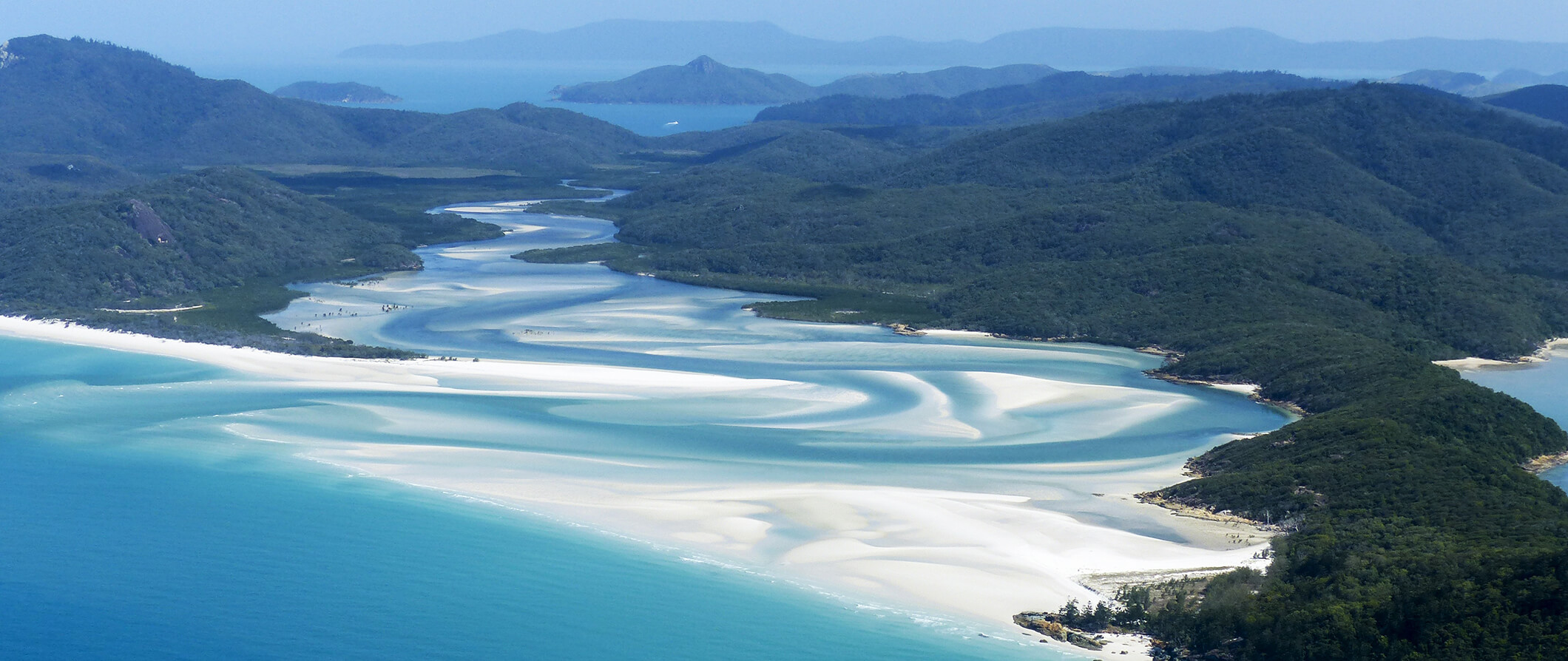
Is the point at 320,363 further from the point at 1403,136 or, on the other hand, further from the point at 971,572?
the point at 1403,136

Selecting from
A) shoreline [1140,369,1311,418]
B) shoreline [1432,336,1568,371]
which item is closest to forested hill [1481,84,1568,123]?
shoreline [1432,336,1568,371]

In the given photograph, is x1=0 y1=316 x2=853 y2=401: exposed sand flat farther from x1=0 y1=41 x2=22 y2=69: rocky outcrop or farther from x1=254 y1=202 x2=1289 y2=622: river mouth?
x1=0 y1=41 x2=22 y2=69: rocky outcrop

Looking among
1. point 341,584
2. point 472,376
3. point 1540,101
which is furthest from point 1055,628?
point 1540,101

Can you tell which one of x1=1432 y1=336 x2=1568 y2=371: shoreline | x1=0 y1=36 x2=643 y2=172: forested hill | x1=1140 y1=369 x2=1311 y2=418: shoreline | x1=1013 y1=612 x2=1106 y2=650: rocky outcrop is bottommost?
x1=1013 y1=612 x2=1106 y2=650: rocky outcrop

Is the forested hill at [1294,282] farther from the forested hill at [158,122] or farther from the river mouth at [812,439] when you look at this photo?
the forested hill at [158,122]

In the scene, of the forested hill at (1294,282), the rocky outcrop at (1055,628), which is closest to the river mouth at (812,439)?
the rocky outcrop at (1055,628)

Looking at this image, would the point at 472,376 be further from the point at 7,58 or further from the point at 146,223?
the point at 7,58

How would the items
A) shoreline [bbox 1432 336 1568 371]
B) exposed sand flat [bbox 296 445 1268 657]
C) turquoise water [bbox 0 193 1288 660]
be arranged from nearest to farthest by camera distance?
turquoise water [bbox 0 193 1288 660] → exposed sand flat [bbox 296 445 1268 657] → shoreline [bbox 1432 336 1568 371]
